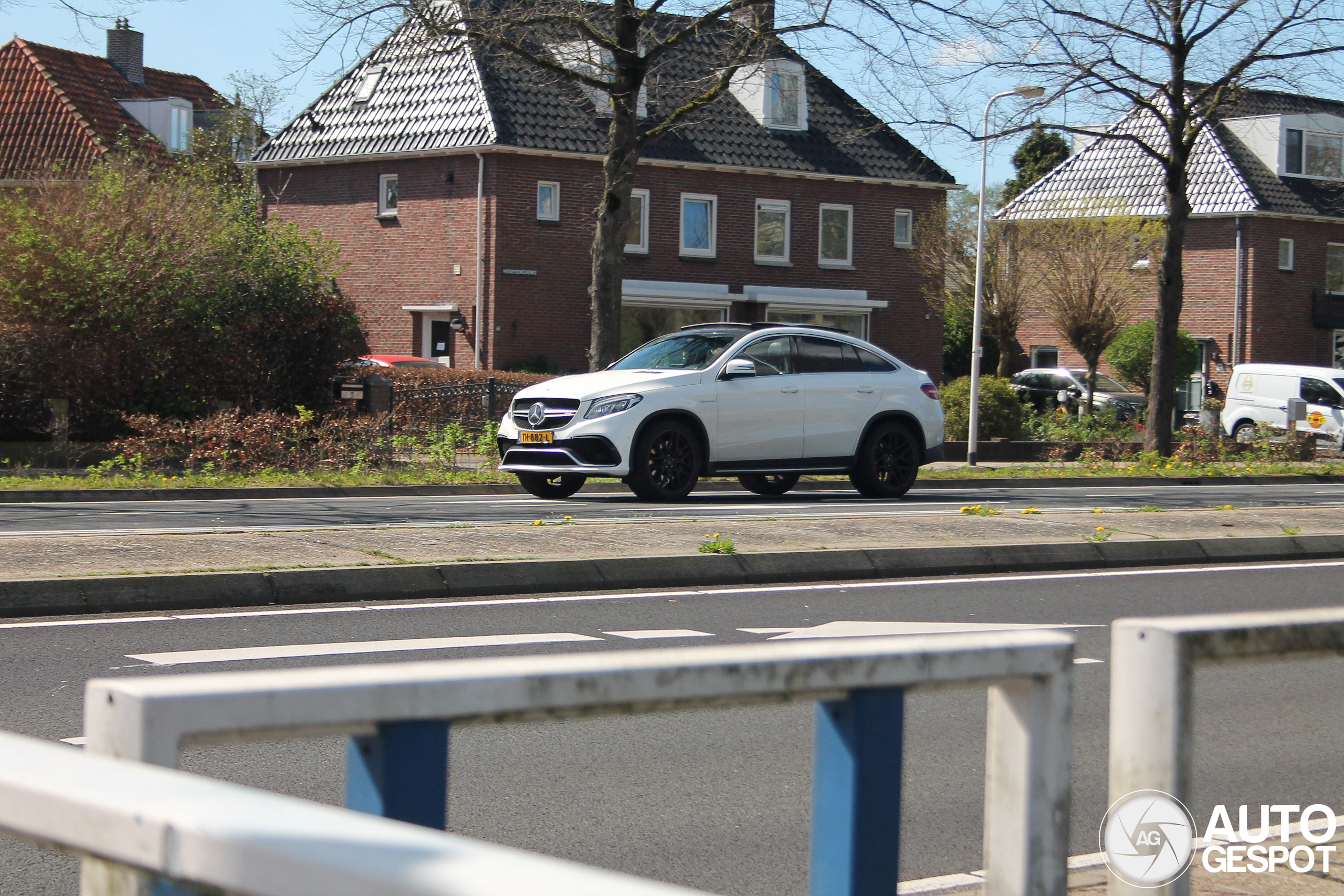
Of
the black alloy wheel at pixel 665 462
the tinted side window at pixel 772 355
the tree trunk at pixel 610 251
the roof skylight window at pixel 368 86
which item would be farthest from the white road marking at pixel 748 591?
the roof skylight window at pixel 368 86

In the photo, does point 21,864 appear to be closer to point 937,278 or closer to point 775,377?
point 775,377

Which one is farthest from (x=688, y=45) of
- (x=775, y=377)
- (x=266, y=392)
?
(x=775, y=377)

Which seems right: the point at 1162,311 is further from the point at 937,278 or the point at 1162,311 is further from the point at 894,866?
the point at 894,866

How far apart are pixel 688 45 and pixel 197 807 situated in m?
38.4

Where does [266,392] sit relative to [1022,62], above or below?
below

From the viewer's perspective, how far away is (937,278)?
4378 centimetres

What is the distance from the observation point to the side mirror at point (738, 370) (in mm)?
15594

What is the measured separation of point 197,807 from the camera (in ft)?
4.80

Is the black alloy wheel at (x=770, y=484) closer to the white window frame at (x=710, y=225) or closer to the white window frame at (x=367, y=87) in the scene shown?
the white window frame at (x=710, y=225)

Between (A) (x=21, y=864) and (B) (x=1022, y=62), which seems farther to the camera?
(B) (x=1022, y=62)

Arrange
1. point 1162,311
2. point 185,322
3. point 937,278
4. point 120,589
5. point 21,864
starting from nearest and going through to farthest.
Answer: point 21,864
point 120,589
point 185,322
point 1162,311
point 937,278

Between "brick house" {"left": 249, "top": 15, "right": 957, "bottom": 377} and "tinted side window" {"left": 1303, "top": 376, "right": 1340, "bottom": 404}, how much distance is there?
34.2 feet

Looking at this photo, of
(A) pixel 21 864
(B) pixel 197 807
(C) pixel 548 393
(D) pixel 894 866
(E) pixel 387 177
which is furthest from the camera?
(E) pixel 387 177

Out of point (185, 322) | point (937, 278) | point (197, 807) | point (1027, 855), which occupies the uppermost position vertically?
point (937, 278)
